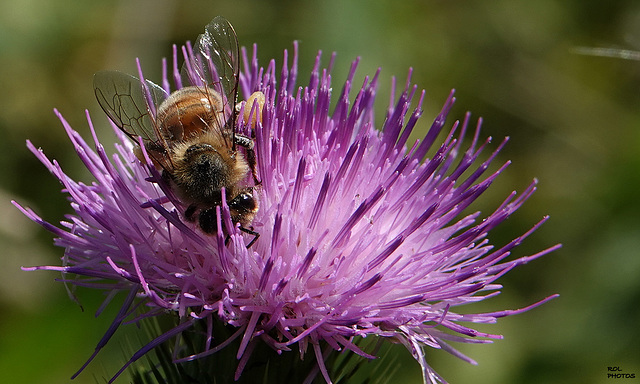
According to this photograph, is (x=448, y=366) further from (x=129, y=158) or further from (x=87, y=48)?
(x=87, y=48)

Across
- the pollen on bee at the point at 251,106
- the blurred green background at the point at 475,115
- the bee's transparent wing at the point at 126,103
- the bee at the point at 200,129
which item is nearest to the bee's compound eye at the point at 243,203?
the bee at the point at 200,129

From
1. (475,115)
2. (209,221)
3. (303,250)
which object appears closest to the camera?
(209,221)

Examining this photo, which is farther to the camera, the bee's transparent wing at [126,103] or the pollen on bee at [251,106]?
the pollen on bee at [251,106]

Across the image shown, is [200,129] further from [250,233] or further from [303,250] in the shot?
[303,250]

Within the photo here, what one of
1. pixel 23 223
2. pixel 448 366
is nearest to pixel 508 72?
pixel 448 366

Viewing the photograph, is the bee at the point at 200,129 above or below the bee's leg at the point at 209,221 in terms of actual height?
above

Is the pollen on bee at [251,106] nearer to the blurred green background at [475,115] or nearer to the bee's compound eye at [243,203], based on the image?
the bee's compound eye at [243,203]

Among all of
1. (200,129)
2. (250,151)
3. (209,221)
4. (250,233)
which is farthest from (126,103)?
(250,233)
